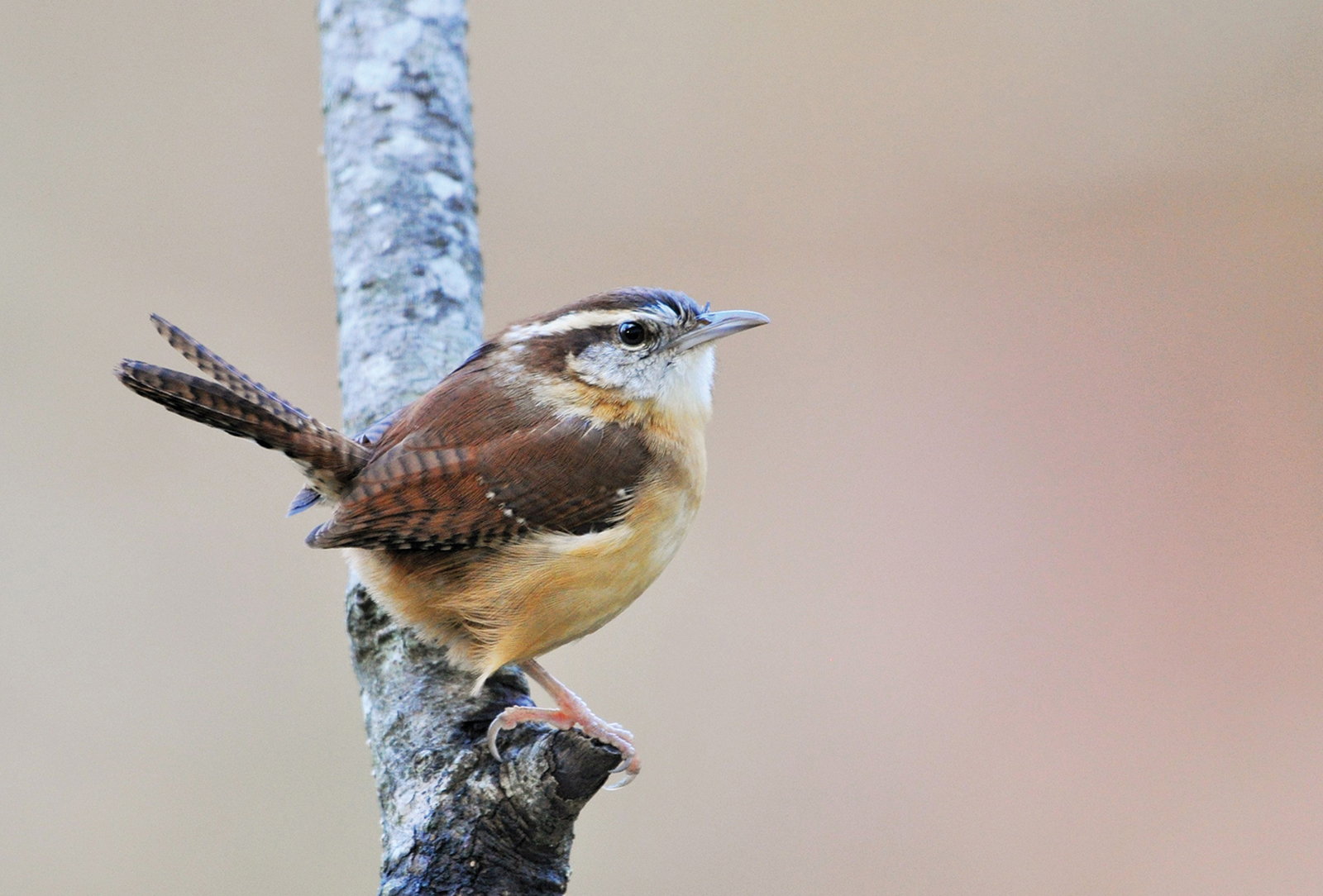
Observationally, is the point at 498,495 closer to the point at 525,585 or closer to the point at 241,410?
the point at 525,585

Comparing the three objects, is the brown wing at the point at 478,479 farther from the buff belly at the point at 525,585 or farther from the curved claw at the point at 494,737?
the curved claw at the point at 494,737

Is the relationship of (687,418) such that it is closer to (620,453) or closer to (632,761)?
(620,453)

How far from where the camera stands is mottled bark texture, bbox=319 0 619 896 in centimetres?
179

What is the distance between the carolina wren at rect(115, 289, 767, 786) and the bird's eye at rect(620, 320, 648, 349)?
119 mm

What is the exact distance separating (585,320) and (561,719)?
892mm

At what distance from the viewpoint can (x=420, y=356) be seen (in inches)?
112

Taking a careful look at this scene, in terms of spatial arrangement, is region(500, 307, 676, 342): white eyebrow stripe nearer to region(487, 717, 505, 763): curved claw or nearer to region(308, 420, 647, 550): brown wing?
region(308, 420, 647, 550): brown wing

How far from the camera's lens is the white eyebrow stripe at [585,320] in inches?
96.2

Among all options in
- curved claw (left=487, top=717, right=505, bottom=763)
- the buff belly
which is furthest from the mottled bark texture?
the buff belly

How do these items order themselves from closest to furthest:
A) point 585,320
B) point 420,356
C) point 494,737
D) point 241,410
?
point 494,737 → point 241,410 → point 585,320 → point 420,356

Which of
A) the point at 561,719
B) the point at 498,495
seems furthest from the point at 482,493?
the point at 561,719

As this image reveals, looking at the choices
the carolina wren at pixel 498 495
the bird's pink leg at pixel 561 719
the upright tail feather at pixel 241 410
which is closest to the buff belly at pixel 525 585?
the carolina wren at pixel 498 495

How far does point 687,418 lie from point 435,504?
0.64 m

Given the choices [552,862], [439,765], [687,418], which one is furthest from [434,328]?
[552,862]
